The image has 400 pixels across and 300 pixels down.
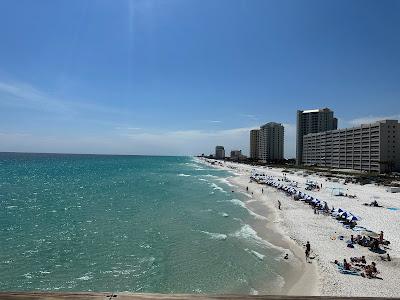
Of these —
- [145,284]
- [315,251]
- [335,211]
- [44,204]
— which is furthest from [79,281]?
[44,204]

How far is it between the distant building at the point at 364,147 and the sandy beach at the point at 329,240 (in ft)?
193

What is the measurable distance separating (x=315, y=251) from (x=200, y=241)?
8804 millimetres

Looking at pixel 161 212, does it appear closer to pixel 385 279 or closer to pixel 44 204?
pixel 44 204

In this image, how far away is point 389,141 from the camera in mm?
107562

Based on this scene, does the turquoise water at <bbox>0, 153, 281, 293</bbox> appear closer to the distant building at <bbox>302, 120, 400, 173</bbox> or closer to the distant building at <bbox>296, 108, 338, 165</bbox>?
the distant building at <bbox>302, 120, 400, 173</bbox>

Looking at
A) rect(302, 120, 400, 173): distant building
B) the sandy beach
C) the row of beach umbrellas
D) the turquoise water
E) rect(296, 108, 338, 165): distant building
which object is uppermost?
rect(296, 108, 338, 165): distant building

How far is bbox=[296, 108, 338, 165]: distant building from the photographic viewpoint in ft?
624

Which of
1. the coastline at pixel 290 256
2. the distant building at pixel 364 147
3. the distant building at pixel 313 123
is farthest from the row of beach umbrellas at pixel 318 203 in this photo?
the distant building at pixel 313 123

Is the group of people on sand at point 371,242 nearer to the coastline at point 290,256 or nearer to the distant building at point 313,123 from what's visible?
the coastline at point 290,256

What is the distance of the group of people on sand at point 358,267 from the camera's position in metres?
20.1

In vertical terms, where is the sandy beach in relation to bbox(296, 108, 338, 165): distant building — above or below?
below

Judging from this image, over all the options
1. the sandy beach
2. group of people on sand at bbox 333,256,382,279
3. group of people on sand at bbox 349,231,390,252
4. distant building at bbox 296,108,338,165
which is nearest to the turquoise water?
the sandy beach

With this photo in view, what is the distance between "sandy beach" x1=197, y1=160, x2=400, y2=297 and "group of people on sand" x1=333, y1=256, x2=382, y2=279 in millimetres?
361

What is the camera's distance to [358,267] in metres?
21.5
